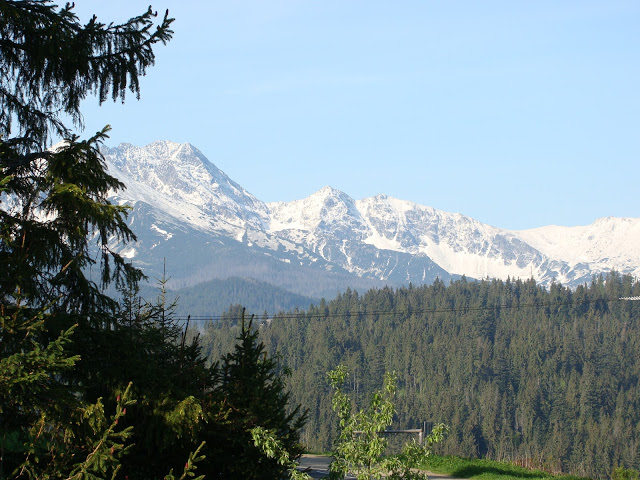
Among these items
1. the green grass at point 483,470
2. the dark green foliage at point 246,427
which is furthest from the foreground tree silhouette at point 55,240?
the green grass at point 483,470

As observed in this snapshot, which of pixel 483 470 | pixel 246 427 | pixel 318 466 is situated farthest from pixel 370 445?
pixel 483 470

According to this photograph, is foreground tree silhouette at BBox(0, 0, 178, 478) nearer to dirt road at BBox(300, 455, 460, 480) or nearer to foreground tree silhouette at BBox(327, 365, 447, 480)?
foreground tree silhouette at BBox(327, 365, 447, 480)

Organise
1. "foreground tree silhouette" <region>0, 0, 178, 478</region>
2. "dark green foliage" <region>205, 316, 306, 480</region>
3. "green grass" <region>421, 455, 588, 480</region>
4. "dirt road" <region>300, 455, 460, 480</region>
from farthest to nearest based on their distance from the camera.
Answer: "green grass" <region>421, 455, 588, 480</region> < "dirt road" <region>300, 455, 460, 480</region> < "dark green foliage" <region>205, 316, 306, 480</region> < "foreground tree silhouette" <region>0, 0, 178, 478</region>

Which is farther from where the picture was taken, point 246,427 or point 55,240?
point 246,427

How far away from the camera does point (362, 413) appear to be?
10.5 meters

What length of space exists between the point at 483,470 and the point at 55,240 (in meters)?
15.2

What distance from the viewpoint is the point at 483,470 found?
69.7 feet

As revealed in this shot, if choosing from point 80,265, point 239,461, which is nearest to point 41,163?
point 80,265

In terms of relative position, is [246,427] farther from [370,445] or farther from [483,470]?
[483,470]

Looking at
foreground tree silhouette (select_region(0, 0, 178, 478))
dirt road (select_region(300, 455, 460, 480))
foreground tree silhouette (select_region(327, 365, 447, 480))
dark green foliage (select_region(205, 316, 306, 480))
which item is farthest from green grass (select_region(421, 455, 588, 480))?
foreground tree silhouette (select_region(0, 0, 178, 478))

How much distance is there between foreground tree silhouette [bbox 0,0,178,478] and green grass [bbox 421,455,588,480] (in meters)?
12.9

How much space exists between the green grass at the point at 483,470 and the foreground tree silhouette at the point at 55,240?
1295 cm

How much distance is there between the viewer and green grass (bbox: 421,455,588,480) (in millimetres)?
20312

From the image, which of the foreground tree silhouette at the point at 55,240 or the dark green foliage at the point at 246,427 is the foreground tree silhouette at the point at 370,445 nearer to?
the dark green foliage at the point at 246,427
